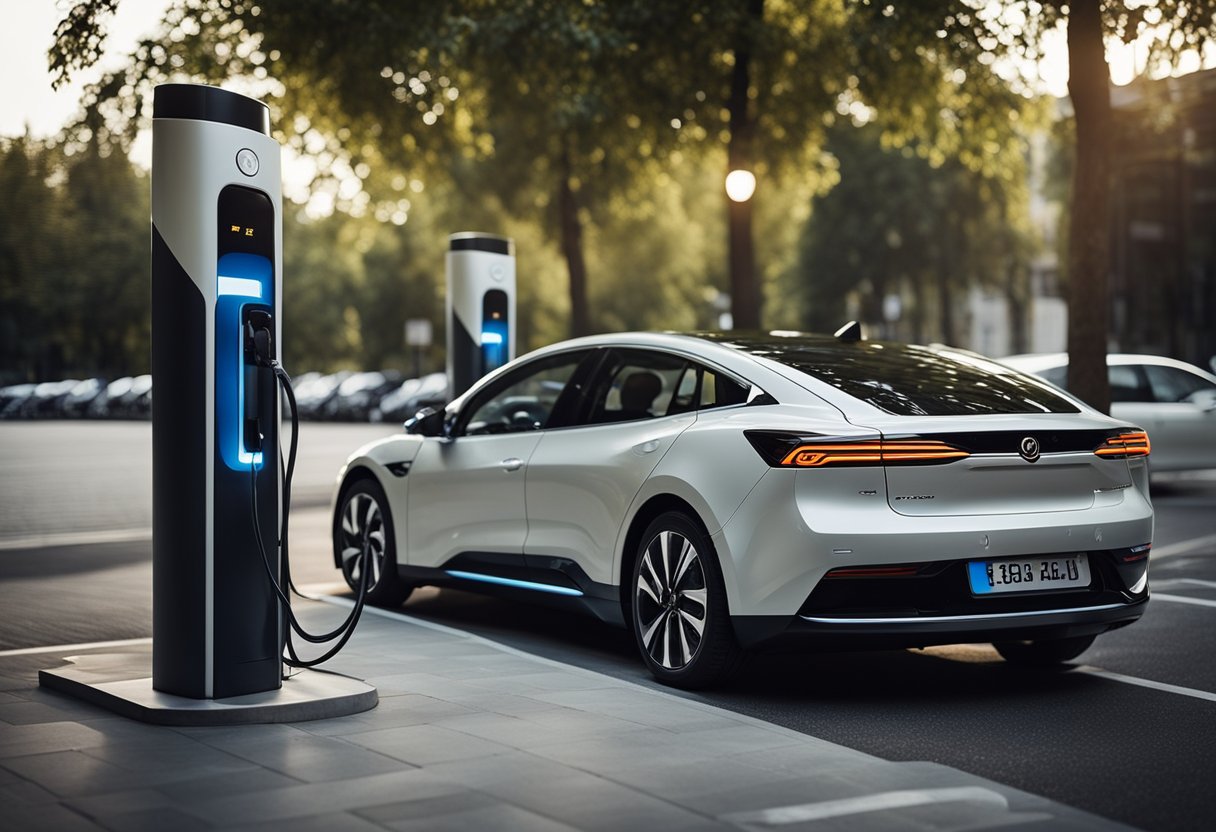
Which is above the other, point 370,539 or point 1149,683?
point 370,539

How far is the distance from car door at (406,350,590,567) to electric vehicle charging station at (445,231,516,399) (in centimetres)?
543

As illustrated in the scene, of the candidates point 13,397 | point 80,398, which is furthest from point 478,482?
point 80,398

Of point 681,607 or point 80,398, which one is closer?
point 681,607

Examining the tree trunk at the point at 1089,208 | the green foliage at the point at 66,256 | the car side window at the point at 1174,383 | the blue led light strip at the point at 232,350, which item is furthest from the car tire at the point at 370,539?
the green foliage at the point at 66,256

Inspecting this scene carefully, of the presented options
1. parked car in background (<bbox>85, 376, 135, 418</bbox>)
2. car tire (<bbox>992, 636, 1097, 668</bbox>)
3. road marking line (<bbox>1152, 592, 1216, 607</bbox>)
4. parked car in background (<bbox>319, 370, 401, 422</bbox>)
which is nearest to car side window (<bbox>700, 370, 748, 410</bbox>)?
car tire (<bbox>992, 636, 1097, 668</bbox>)

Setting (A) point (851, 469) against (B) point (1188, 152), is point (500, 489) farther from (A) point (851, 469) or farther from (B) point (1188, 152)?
(B) point (1188, 152)

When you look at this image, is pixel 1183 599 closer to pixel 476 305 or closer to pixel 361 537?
pixel 361 537

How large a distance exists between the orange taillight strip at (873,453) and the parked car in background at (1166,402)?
11.3 m

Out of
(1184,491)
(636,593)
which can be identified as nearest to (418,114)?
(1184,491)

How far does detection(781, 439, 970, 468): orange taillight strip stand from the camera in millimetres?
6301

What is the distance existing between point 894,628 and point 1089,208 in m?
7.68

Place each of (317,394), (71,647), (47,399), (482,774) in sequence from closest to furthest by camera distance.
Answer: (482,774), (71,647), (47,399), (317,394)

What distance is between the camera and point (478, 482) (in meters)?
8.48

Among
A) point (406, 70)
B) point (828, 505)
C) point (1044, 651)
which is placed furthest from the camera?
point (406, 70)
